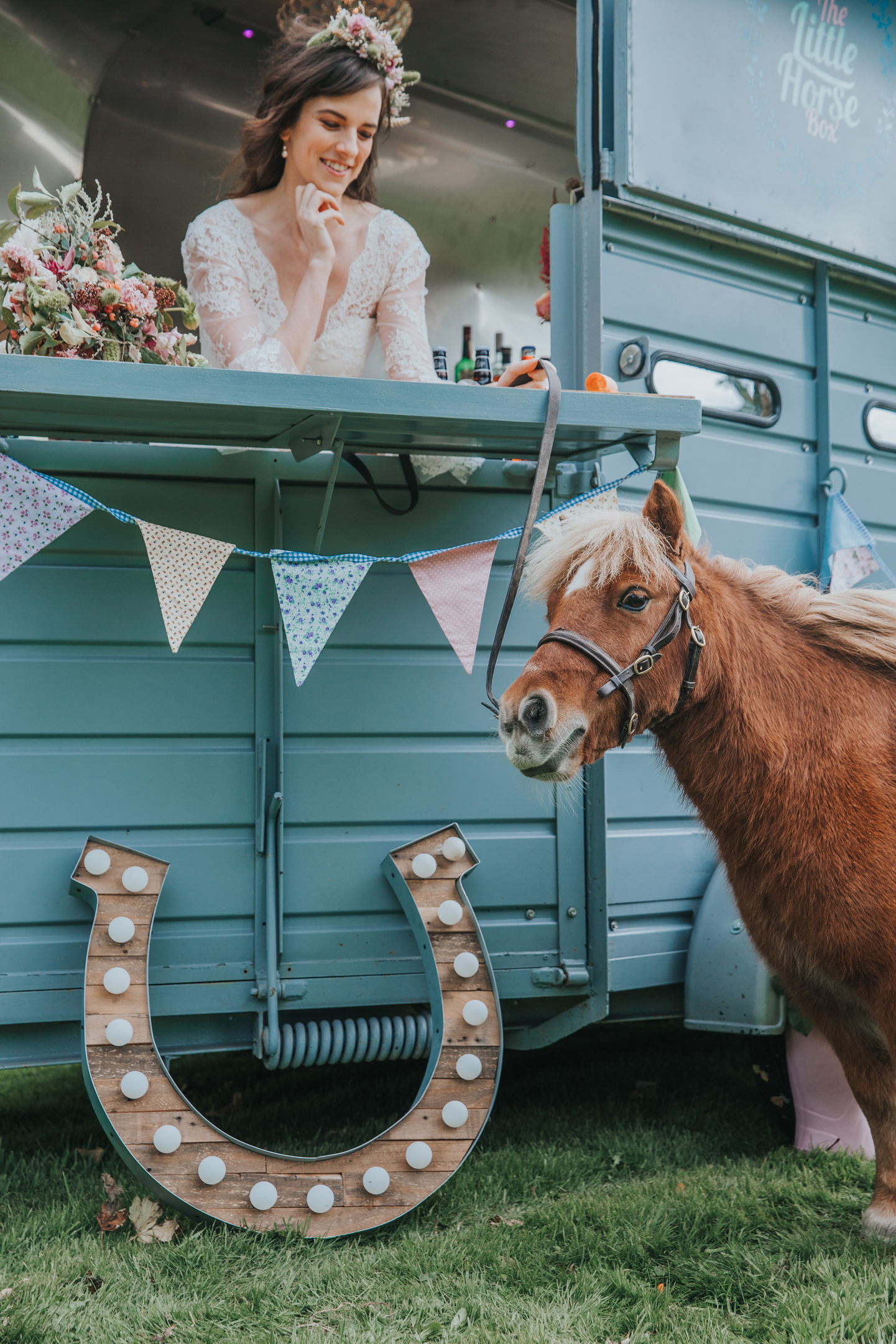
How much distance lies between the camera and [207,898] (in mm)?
2871

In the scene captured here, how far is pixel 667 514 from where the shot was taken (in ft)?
7.98

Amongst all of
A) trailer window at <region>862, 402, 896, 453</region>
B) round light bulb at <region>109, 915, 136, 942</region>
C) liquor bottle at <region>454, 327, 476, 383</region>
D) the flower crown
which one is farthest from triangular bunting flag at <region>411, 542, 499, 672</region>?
liquor bottle at <region>454, 327, 476, 383</region>

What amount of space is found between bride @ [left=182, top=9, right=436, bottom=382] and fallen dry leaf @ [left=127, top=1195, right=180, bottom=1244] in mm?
2398

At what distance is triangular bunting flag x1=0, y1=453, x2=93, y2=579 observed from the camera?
257cm

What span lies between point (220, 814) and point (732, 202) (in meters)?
2.69

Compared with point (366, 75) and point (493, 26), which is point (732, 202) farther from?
point (493, 26)

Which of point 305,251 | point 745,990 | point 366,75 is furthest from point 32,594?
Result: point 745,990

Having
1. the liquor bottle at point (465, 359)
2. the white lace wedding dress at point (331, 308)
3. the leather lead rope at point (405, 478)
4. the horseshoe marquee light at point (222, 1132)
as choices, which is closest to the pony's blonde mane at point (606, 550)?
the leather lead rope at point (405, 478)

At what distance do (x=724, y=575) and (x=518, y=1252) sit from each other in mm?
1804

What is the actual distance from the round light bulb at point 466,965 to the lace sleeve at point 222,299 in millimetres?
1805

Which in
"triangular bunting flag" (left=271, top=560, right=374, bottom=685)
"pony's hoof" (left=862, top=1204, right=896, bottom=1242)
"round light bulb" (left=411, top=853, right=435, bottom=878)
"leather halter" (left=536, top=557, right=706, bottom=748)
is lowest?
"pony's hoof" (left=862, top=1204, right=896, bottom=1242)

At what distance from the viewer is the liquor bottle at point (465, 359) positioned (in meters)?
4.86

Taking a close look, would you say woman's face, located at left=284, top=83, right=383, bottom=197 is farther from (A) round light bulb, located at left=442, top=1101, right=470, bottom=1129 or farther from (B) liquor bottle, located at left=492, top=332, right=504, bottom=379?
(A) round light bulb, located at left=442, top=1101, right=470, bottom=1129

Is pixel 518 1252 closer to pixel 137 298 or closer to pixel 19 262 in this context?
pixel 137 298
